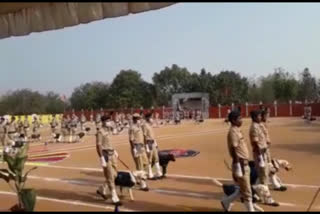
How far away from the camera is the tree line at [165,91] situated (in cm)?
7538

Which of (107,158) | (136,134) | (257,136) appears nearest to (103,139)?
(107,158)

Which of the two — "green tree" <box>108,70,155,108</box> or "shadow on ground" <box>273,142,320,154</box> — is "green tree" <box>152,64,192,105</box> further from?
"shadow on ground" <box>273,142,320,154</box>

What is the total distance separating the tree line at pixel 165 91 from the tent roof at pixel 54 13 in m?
67.7

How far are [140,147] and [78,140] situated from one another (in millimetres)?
19065

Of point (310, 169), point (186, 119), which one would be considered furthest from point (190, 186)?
point (186, 119)

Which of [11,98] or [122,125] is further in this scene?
[11,98]

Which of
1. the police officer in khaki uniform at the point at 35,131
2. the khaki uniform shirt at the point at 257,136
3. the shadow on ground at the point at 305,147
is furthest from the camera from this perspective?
the police officer in khaki uniform at the point at 35,131

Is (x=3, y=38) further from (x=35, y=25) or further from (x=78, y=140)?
(x=78, y=140)

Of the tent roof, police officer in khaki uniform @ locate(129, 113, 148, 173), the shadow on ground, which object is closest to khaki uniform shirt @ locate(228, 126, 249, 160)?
the tent roof

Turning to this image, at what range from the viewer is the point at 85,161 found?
18594 millimetres

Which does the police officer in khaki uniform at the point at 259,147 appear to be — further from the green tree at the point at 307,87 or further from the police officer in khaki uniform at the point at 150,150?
the green tree at the point at 307,87

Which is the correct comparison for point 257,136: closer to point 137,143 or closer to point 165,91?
point 137,143

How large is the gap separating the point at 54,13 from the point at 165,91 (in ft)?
268

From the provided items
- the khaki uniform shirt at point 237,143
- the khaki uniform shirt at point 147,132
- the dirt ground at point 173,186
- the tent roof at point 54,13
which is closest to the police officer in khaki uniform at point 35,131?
the dirt ground at point 173,186
